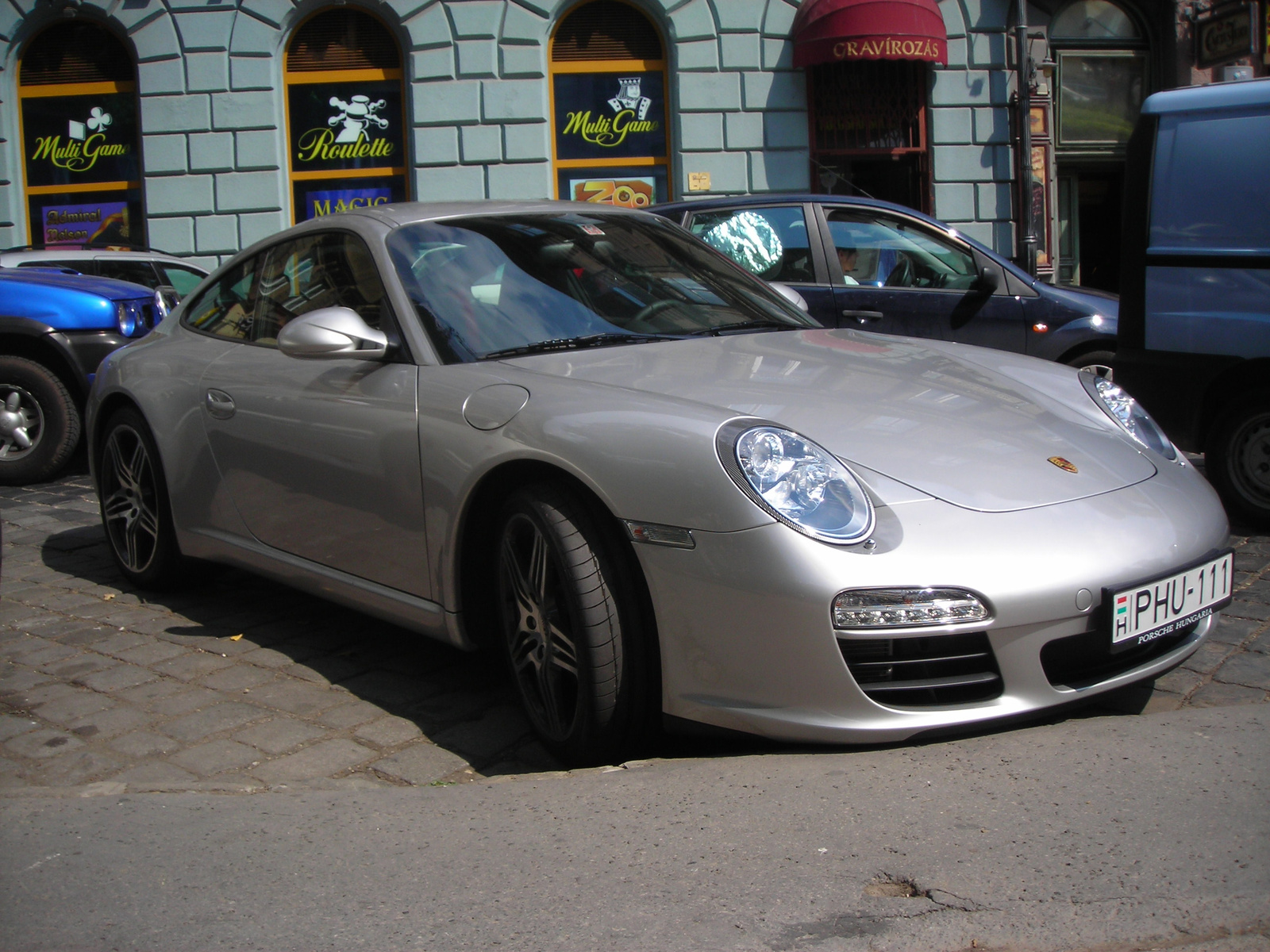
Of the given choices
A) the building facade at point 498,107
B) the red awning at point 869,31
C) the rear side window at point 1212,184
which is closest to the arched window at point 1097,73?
the building facade at point 498,107

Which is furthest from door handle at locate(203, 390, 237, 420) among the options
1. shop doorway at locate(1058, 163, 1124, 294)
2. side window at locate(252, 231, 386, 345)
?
shop doorway at locate(1058, 163, 1124, 294)

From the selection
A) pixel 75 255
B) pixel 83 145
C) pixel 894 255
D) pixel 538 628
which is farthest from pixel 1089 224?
pixel 538 628

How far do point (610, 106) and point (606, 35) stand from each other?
0.75 m

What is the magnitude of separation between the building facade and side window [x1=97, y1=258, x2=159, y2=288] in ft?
11.8

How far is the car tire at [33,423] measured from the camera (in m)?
7.40

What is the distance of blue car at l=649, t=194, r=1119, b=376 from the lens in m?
7.22

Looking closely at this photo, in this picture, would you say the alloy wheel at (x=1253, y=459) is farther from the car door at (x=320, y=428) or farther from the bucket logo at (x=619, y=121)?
the bucket logo at (x=619, y=121)

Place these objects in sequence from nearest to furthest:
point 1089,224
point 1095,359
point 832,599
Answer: point 832,599
point 1095,359
point 1089,224

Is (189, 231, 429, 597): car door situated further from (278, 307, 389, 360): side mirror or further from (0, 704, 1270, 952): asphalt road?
(0, 704, 1270, 952): asphalt road

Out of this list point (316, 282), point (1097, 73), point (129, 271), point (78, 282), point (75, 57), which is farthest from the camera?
point (1097, 73)

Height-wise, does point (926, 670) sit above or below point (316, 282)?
below

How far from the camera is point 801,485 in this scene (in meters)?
2.63

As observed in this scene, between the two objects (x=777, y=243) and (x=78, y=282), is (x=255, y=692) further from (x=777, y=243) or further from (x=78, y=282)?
(x=78, y=282)

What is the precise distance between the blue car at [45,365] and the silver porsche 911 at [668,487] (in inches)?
142
